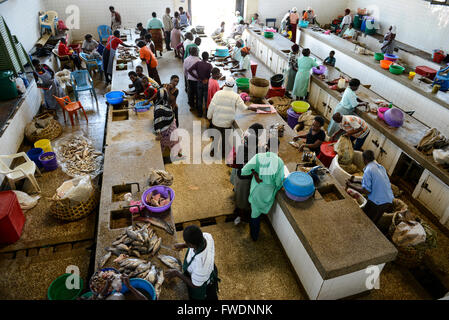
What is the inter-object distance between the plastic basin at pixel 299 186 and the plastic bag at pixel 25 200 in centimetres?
375

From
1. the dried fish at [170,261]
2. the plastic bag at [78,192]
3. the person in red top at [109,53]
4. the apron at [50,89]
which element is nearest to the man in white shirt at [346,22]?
the person in red top at [109,53]

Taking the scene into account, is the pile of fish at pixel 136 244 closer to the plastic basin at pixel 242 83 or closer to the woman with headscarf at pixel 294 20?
the plastic basin at pixel 242 83

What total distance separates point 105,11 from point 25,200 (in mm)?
11491

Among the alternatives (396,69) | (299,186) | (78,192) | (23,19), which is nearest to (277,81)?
(396,69)

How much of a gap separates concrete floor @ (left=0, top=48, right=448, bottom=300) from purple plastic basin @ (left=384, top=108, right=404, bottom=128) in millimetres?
2143

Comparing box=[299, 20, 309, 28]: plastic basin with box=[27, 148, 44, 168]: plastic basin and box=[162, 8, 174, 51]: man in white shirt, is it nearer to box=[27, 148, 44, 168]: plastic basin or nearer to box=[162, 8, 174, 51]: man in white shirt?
box=[162, 8, 174, 51]: man in white shirt

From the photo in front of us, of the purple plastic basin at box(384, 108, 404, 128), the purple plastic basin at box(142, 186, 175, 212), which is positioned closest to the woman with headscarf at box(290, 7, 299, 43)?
the purple plastic basin at box(384, 108, 404, 128)

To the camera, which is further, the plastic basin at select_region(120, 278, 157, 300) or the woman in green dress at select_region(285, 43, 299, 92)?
the woman in green dress at select_region(285, 43, 299, 92)

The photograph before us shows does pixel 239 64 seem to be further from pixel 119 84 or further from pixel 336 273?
pixel 336 273

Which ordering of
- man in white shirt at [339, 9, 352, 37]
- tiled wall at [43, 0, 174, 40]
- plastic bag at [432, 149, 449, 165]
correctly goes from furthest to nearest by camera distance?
A: 1. man in white shirt at [339, 9, 352, 37]
2. tiled wall at [43, 0, 174, 40]
3. plastic bag at [432, 149, 449, 165]

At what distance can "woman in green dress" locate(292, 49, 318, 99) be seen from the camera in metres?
7.27

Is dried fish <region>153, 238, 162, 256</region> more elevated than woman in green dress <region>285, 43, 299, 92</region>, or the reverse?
woman in green dress <region>285, 43, 299, 92</region>

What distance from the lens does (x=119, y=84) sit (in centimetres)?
707

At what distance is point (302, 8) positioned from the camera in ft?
47.9
